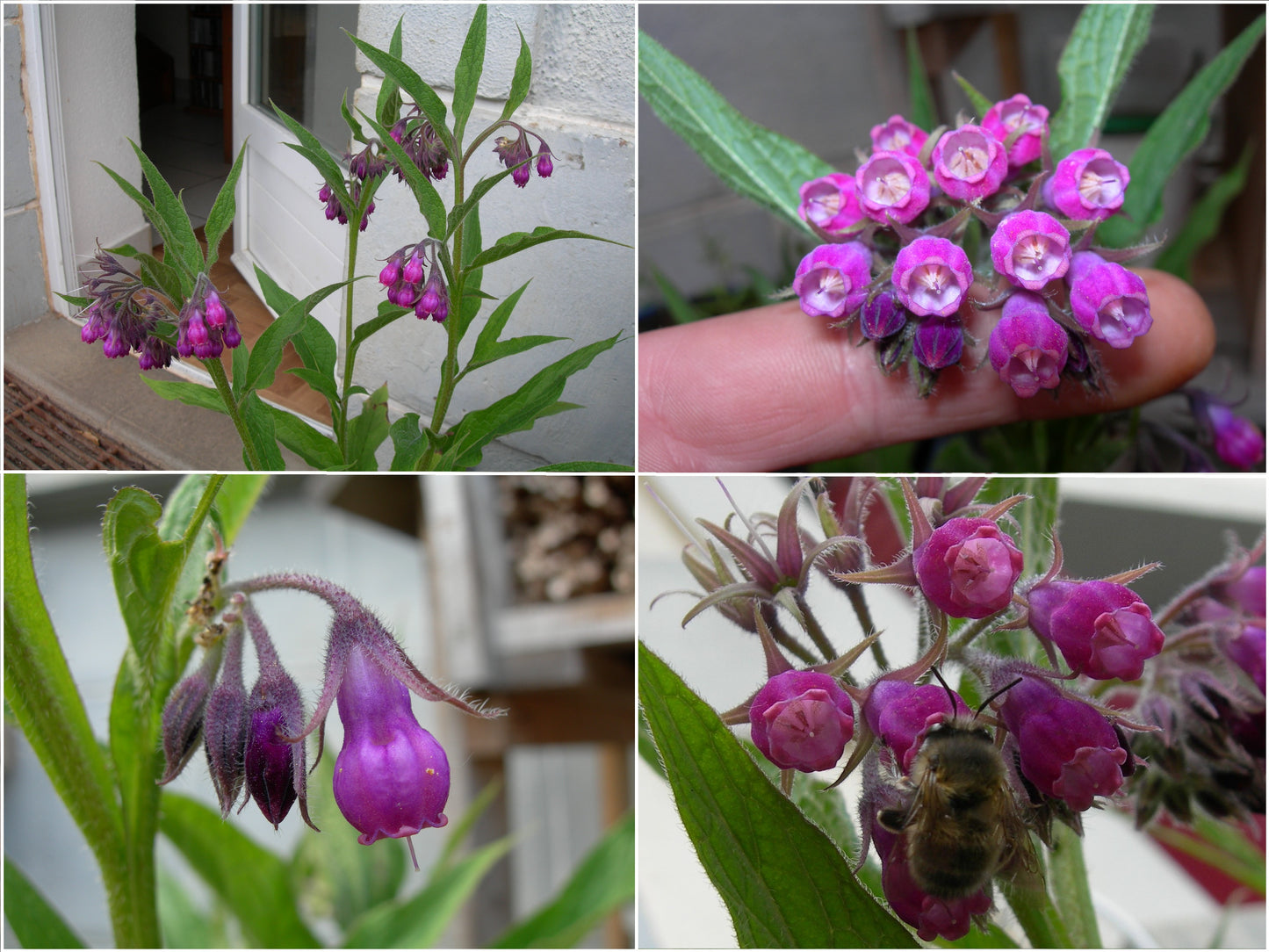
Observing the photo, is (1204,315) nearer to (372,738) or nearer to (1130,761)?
(1130,761)

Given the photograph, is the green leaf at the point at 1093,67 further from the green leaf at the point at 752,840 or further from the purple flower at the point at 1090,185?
the green leaf at the point at 752,840

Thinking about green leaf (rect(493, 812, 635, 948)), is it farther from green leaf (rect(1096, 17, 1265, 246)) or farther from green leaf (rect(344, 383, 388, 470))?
green leaf (rect(1096, 17, 1265, 246))

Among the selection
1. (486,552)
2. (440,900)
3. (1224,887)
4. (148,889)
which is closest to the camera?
(148,889)

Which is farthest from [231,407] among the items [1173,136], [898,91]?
[898,91]

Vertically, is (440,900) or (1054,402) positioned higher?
(1054,402)

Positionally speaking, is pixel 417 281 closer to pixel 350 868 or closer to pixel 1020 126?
pixel 1020 126

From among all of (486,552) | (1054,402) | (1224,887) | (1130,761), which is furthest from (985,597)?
(1224,887)

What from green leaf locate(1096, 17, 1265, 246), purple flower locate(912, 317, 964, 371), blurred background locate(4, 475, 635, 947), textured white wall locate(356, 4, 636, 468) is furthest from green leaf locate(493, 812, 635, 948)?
green leaf locate(1096, 17, 1265, 246)
